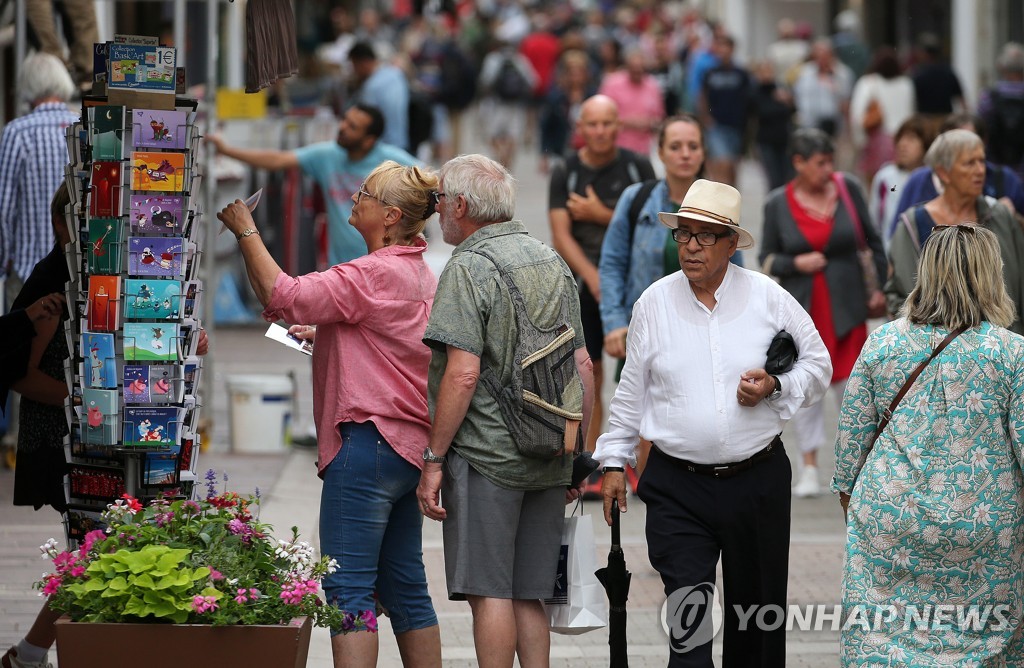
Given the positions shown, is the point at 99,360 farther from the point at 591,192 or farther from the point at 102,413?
the point at 591,192

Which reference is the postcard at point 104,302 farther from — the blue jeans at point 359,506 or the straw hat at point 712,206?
the straw hat at point 712,206

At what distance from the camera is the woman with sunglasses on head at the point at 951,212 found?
735 cm

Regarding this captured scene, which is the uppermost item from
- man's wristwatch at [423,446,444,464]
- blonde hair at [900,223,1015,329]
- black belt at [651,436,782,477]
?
blonde hair at [900,223,1015,329]

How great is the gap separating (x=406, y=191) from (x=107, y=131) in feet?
3.17

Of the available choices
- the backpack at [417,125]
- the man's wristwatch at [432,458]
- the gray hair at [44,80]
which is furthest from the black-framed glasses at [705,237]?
the backpack at [417,125]

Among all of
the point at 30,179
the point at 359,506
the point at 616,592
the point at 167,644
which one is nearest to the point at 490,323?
the point at 359,506

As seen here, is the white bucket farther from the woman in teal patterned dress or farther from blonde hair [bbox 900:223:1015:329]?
blonde hair [bbox 900:223:1015:329]

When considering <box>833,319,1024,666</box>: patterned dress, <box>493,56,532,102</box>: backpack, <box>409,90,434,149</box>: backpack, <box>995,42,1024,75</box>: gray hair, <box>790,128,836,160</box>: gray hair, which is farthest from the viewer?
<box>493,56,532,102</box>: backpack

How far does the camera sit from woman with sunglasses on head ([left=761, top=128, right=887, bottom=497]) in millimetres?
8680

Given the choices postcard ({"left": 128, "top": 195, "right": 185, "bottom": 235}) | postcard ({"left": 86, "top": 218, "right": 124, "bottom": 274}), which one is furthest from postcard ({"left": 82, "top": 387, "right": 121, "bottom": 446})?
postcard ({"left": 128, "top": 195, "right": 185, "bottom": 235})

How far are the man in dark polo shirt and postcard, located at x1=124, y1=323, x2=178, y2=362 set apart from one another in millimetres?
3423

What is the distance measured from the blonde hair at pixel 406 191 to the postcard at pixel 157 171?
60 cm

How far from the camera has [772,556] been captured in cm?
536

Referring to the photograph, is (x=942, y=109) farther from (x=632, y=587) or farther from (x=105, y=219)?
(x=105, y=219)
